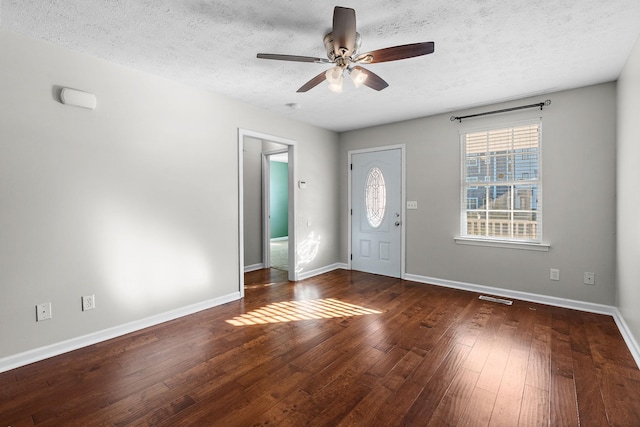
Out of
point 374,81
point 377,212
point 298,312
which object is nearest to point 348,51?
point 374,81

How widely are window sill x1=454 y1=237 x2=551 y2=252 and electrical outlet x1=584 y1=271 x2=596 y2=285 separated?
0.43 metres

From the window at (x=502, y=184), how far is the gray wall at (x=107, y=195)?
120 inches

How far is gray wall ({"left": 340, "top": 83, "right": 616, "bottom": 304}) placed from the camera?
331cm

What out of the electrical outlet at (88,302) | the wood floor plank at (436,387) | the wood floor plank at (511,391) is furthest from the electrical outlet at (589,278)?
the electrical outlet at (88,302)

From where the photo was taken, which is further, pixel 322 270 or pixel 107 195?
pixel 322 270

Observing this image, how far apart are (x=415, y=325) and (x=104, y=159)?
10.8ft

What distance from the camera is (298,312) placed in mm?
3439

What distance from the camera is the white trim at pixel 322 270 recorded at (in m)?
4.92

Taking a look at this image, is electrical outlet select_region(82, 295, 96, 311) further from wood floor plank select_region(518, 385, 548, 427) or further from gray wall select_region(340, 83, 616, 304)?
gray wall select_region(340, 83, 616, 304)

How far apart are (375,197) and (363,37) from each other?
307 centimetres

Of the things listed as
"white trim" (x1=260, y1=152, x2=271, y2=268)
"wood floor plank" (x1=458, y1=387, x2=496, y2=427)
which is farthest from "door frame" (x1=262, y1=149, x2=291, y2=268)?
"wood floor plank" (x1=458, y1=387, x2=496, y2=427)

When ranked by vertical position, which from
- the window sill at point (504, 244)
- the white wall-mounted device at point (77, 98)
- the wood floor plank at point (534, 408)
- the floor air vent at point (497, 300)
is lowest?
the wood floor plank at point (534, 408)

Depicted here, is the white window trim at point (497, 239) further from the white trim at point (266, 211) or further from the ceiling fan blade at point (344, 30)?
the white trim at point (266, 211)

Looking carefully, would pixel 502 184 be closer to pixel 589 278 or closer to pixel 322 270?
pixel 589 278
